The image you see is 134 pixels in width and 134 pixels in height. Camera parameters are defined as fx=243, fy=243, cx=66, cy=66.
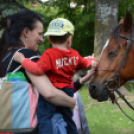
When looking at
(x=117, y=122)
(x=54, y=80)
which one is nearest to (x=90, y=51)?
(x=117, y=122)

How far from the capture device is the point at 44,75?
2.03 meters

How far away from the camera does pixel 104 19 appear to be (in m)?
6.35

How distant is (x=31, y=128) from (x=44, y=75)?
1.46 ft

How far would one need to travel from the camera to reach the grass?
14.8 ft

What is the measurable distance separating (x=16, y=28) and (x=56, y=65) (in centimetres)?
52

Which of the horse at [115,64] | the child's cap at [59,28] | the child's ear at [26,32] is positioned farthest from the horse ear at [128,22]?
the child's ear at [26,32]

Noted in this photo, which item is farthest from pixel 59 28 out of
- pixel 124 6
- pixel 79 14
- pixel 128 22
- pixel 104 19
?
pixel 124 6

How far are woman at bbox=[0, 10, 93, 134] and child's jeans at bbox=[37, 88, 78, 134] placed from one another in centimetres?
4

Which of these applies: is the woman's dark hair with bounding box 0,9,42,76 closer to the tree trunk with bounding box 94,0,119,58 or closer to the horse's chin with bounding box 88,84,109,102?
the horse's chin with bounding box 88,84,109,102

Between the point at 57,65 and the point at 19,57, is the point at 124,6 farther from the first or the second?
the point at 19,57

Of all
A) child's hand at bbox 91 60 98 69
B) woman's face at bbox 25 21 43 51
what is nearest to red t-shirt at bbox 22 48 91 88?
woman's face at bbox 25 21 43 51

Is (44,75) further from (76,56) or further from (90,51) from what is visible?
(90,51)

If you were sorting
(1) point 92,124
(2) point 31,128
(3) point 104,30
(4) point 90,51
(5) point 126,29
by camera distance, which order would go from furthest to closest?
(4) point 90,51 < (3) point 104,30 < (1) point 92,124 < (5) point 126,29 < (2) point 31,128

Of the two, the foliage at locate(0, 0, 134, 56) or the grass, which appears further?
the foliage at locate(0, 0, 134, 56)
